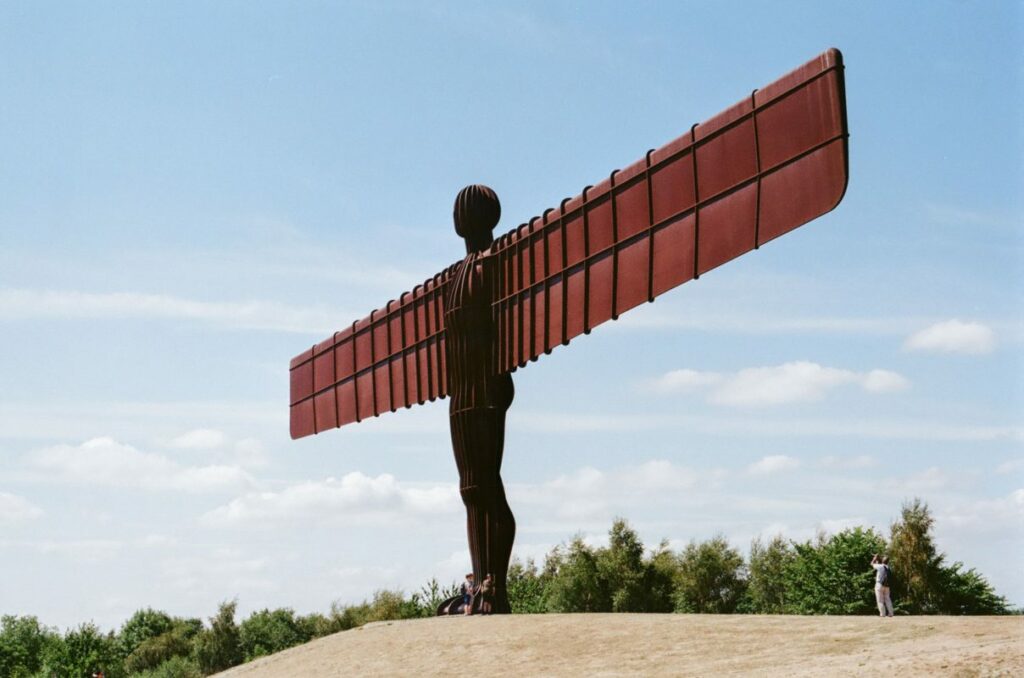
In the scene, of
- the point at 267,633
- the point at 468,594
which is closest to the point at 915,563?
the point at 468,594

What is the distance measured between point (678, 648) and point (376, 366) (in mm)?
8867

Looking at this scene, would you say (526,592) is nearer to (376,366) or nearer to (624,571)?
(624,571)

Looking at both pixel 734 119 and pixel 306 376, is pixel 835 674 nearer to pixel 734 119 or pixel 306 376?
pixel 734 119

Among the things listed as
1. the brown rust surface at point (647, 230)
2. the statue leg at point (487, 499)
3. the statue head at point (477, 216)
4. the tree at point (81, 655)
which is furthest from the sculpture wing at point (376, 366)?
the tree at point (81, 655)

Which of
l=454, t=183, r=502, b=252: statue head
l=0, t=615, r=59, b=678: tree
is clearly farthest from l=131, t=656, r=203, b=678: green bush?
l=454, t=183, r=502, b=252: statue head

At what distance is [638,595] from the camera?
131ft

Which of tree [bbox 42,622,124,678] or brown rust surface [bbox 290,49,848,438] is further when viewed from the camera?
tree [bbox 42,622,124,678]

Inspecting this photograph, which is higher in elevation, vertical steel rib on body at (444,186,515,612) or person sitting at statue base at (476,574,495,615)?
vertical steel rib on body at (444,186,515,612)

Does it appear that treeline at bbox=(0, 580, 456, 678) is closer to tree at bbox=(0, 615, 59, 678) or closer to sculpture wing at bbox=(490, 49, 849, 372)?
tree at bbox=(0, 615, 59, 678)

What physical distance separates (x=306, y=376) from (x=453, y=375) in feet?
19.0

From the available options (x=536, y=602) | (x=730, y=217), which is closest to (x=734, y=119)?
(x=730, y=217)

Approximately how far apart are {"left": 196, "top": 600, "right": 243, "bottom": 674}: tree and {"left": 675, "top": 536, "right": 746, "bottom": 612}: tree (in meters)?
19.1

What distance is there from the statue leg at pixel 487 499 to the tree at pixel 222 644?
33.4 meters

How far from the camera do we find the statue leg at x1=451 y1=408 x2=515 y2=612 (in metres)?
17.7
